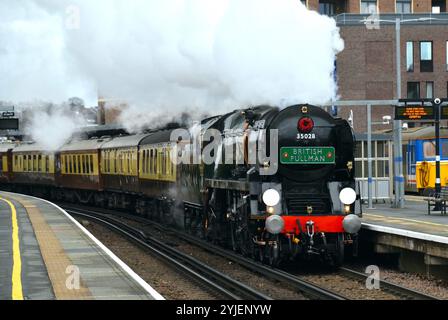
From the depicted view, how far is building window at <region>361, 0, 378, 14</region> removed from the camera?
60094mm

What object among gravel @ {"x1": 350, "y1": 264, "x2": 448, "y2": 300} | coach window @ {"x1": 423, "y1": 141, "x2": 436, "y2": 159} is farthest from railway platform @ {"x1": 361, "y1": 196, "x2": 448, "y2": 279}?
coach window @ {"x1": 423, "y1": 141, "x2": 436, "y2": 159}

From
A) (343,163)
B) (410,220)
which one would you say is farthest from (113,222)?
(343,163)

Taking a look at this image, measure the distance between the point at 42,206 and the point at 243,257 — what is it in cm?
1624

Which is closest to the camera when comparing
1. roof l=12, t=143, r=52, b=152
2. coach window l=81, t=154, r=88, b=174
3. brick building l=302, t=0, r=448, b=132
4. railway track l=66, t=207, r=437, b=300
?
railway track l=66, t=207, r=437, b=300

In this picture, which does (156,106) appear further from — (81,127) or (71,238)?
(81,127)

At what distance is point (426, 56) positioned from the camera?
58.0 metres

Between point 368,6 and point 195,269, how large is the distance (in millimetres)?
47489

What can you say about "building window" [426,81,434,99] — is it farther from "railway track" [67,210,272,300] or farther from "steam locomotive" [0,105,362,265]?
"steam locomotive" [0,105,362,265]

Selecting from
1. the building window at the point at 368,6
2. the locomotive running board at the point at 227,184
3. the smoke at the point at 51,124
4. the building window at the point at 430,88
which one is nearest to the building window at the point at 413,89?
the building window at the point at 430,88

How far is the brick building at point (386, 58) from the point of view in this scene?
55.8 metres

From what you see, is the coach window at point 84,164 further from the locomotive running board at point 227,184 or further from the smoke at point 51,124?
the locomotive running board at point 227,184

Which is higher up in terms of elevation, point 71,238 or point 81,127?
point 81,127

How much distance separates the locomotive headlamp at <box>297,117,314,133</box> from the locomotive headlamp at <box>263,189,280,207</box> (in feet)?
4.41
